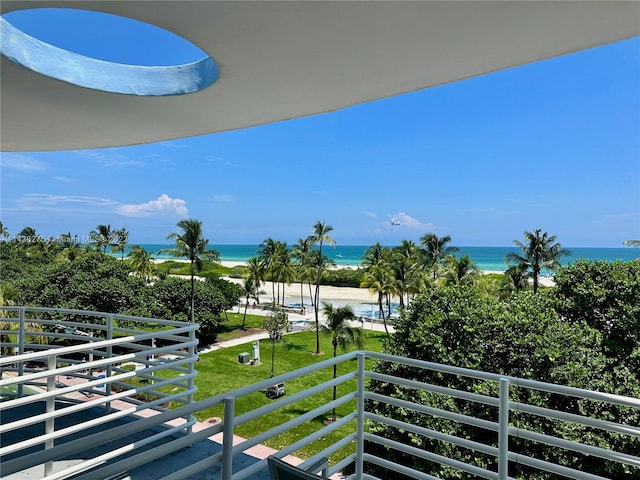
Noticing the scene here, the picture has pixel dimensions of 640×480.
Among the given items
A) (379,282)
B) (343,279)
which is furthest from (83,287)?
(343,279)

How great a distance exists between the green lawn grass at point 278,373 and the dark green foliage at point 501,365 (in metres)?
5.75

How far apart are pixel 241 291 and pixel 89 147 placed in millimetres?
26029

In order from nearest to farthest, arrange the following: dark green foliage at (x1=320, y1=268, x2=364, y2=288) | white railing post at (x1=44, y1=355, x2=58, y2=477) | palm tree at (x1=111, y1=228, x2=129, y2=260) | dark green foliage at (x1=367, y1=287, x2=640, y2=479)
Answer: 1. white railing post at (x1=44, y1=355, x2=58, y2=477)
2. dark green foliage at (x1=367, y1=287, x2=640, y2=479)
3. palm tree at (x1=111, y1=228, x2=129, y2=260)
4. dark green foliage at (x1=320, y1=268, x2=364, y2=288)

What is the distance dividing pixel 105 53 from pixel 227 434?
267cm

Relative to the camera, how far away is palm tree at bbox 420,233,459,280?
28.4m

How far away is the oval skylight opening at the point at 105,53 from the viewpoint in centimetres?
220

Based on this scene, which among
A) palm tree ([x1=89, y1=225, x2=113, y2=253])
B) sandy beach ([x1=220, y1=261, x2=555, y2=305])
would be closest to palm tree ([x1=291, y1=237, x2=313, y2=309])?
sandy beach ([x1=220, y1=261, x2=555, y2=305])

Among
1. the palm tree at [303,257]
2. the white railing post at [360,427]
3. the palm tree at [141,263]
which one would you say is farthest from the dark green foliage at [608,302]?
the palm tree at [141,263]

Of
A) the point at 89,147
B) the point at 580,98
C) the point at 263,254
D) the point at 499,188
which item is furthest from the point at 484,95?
the point at 89,147

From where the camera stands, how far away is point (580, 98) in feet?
172

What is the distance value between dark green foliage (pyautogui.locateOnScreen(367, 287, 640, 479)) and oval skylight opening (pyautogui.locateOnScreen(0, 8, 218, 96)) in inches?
265

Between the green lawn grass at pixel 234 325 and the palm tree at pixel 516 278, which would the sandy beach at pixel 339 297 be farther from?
the palm tree at pixel 516 278

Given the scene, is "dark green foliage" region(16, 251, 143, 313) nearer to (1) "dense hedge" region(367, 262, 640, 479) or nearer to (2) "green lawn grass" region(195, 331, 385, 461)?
(2) "green lawn grass" region(195, 331, 385, 461)

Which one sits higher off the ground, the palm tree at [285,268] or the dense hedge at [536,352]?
the palm tree at [285,268]
